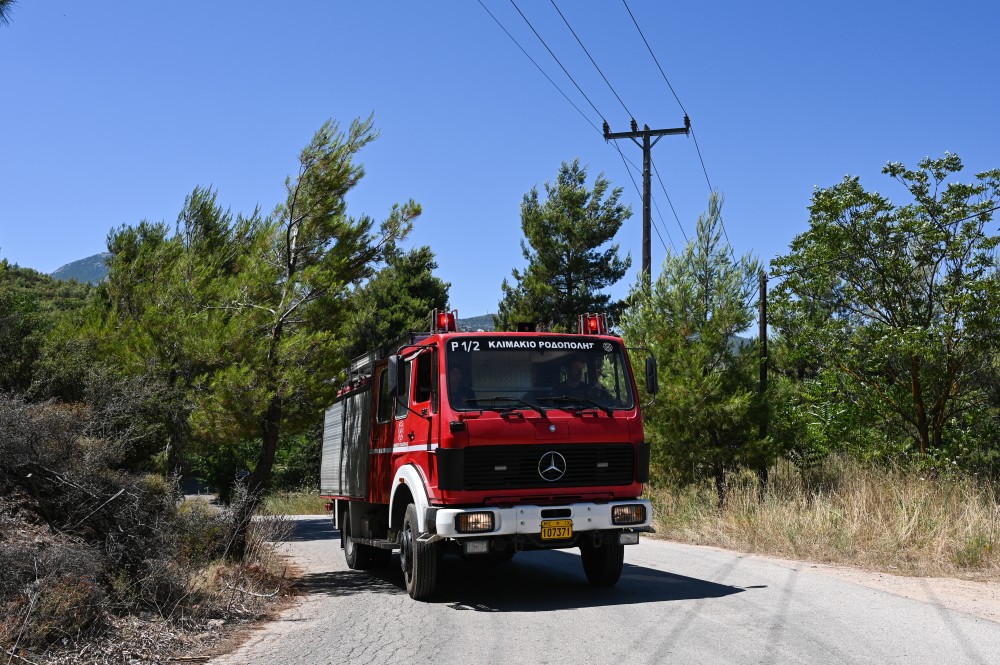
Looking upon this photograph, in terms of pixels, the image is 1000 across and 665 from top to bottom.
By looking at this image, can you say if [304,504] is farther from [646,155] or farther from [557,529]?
[557,529]

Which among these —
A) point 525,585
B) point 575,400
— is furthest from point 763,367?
point 575,400

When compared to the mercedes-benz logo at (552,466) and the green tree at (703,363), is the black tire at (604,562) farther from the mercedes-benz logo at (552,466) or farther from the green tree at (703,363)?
the green tree at (703,363)

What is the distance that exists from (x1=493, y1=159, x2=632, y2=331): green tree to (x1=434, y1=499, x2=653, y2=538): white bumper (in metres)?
28.5

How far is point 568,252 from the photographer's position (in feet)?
126

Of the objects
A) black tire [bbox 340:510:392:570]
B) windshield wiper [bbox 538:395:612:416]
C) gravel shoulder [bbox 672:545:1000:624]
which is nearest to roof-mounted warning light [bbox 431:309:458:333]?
windshield wiper [bbox 538:395:612:416]

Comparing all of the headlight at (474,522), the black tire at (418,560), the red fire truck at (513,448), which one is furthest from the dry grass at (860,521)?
the black tire at (418,560)

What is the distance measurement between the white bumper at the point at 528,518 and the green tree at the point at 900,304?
28.6 ft

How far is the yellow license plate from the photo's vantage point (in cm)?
898

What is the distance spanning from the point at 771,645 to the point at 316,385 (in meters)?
6.51

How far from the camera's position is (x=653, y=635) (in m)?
7.30

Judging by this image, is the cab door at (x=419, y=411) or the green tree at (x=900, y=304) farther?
the green tree at (x=900, y=304)

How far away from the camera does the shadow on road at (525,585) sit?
9.31 m

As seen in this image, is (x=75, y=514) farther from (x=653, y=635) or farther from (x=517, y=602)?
(x=653, y=635)

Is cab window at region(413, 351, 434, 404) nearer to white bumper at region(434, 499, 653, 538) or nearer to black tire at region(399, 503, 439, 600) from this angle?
black tire at region(399, 503, 439, 600)
